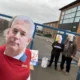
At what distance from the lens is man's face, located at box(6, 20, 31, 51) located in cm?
123

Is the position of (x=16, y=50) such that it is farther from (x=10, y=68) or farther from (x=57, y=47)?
(x=57, y=47)

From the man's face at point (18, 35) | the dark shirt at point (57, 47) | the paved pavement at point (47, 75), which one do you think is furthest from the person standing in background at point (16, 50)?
the dark shirt at point (57, 47)

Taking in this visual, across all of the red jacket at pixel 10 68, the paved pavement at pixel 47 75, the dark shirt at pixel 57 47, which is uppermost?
the red jacket at pixel 10 68

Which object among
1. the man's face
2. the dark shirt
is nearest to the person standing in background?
the man's face

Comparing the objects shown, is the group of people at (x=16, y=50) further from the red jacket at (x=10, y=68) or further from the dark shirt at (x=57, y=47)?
the dark shirt at (x=57, y=47)

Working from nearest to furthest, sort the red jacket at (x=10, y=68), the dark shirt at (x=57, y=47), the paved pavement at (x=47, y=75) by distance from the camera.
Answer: the red jacket at (x=10, y=68) < the paved pavement at (x=47, y=75) < the dark shirt at (x=57, y=47)

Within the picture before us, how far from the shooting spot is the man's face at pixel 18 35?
1231 mm

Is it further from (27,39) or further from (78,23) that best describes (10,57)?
(78,23)

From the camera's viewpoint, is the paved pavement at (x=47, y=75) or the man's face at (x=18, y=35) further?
the paved pavement at (x=47, y=75)

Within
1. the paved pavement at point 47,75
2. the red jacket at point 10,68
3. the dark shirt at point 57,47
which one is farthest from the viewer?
the dark shirt at point 57,47

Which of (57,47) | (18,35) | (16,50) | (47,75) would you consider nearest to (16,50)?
(16,50)

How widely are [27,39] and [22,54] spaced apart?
118 millimetres

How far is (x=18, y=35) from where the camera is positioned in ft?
4.12

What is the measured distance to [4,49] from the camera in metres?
1.29
